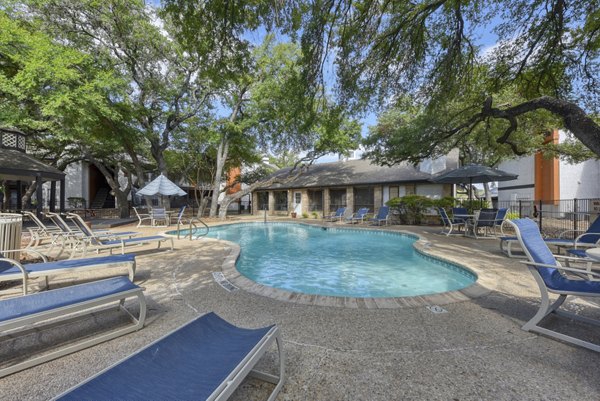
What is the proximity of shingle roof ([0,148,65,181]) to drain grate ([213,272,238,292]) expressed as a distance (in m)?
11.4

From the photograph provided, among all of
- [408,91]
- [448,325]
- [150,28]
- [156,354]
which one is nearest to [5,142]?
[150,28]

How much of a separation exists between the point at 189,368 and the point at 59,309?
5.23ft

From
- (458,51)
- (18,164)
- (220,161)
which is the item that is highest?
(458,51)

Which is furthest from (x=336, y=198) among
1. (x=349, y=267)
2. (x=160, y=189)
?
(x=349, y=267)

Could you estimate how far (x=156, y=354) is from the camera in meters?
1.65

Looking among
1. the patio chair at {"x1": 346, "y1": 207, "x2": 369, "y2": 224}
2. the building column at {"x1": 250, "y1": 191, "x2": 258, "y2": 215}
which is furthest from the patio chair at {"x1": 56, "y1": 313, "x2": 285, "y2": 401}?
the building column at {"x1": 250, "y1": 191, "x2": 258, "y2": 215}

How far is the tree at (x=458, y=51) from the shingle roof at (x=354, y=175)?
294 inches

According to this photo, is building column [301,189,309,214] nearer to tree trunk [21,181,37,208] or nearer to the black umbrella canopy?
the black umbrella canopy

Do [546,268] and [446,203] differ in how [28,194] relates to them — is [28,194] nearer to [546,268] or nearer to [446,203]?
[546,268]

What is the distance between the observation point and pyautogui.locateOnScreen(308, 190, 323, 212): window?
21.9 metres

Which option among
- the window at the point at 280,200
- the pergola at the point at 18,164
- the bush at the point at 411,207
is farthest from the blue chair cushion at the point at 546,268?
the window at the point at 280,200

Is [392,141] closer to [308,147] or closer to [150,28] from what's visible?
[308,147]

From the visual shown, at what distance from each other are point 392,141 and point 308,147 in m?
9.48

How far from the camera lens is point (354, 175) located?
20.5 m
